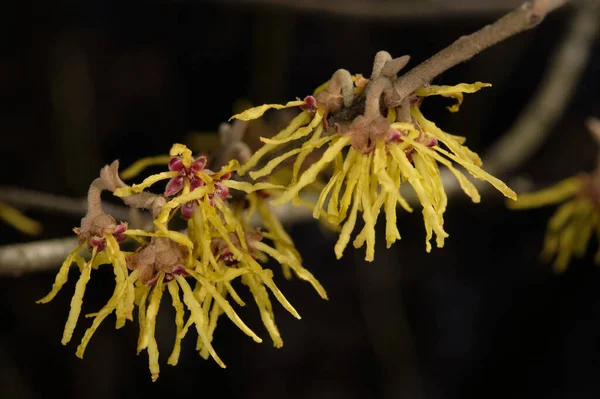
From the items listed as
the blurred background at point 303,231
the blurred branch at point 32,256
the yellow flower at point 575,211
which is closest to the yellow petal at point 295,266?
the blurred branch at point 32,256

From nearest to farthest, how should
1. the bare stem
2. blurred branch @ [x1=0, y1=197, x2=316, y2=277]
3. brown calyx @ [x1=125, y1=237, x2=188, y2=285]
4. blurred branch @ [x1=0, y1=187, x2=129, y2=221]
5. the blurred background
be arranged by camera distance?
the bare stem, brown calyx @ [x1=125, y1=237, x2=188, y2=285], blurred branch @ [x1=0, y1=197, x2=316, y2=277], blurred branch @ [x1=0, y1=187, x2=129, y2=221], the blurred background

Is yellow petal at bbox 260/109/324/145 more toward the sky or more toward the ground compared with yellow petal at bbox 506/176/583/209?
more toward the sky

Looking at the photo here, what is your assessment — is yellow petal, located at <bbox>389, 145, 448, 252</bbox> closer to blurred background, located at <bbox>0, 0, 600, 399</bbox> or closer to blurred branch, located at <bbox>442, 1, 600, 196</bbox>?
blurred branch, located at <bbox>442, 1, 600, 196</bbox>

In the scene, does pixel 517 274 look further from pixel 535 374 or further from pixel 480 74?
pixel 480 74

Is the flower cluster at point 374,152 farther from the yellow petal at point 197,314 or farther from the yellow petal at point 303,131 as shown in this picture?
the yellow petal at point 197,314

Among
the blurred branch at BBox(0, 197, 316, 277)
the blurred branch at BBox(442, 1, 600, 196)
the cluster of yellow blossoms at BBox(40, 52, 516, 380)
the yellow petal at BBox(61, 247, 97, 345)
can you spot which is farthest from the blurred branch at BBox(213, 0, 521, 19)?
the yellow petal at BBox(61, 247, 97, 345)

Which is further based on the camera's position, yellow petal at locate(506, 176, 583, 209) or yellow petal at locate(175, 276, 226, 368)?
yellow petal at locate(506, 176, 583, 209)

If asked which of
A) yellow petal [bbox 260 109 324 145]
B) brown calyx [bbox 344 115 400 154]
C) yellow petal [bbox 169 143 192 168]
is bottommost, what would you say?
brown calyx [bbox 344 115 400 154]

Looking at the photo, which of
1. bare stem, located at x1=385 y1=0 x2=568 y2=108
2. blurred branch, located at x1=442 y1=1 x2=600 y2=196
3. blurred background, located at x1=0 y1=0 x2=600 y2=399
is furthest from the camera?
blurred background, located at x1=0 y1=0 x2=600 y2=399
